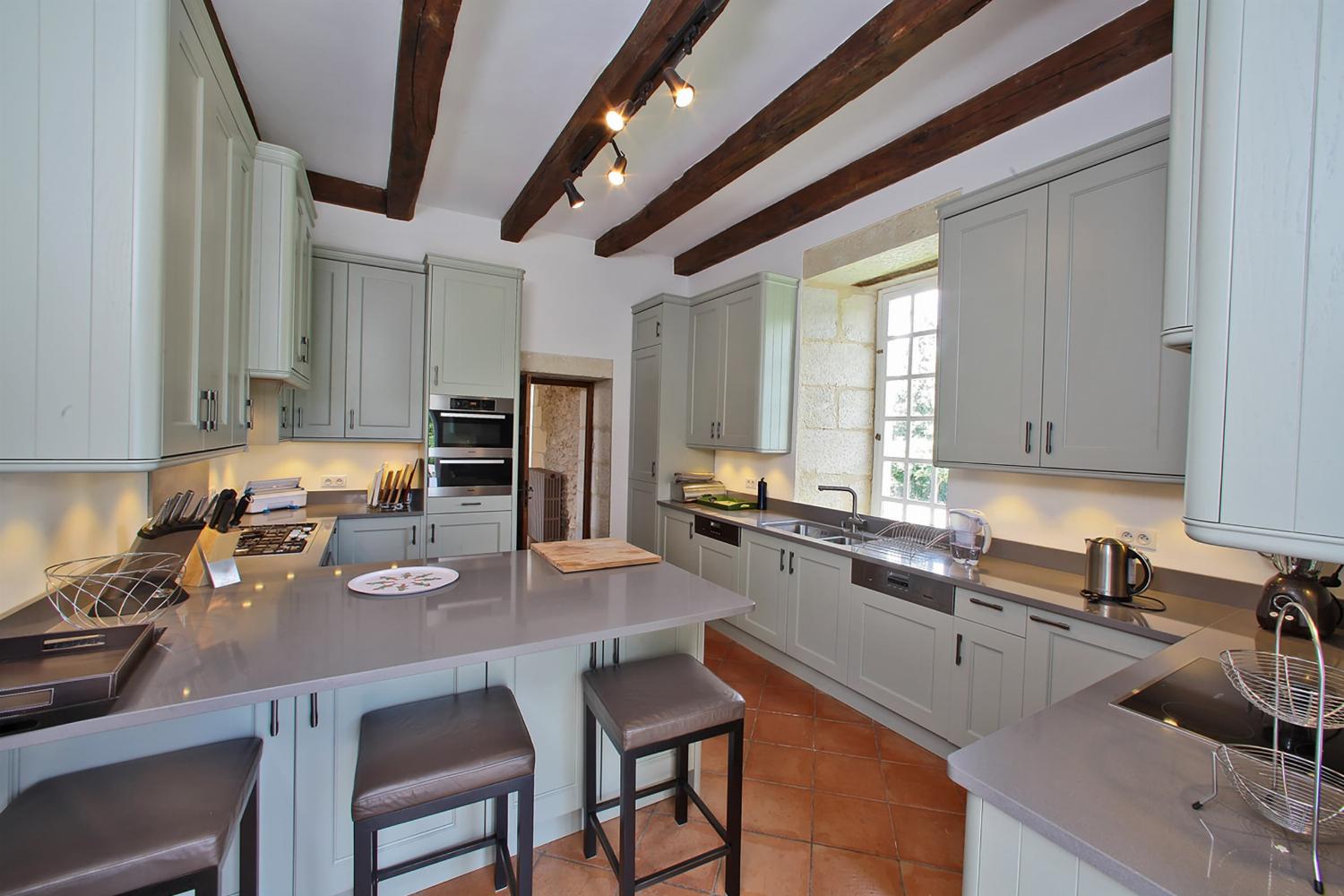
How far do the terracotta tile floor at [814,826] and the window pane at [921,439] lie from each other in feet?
5.18

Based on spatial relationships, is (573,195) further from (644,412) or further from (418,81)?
(644,412)

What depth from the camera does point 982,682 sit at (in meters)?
2.19

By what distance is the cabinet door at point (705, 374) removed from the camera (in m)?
4.12

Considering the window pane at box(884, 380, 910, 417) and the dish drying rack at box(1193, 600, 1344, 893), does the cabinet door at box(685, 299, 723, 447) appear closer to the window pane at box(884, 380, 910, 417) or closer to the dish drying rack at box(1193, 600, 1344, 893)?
the window pane at box(884, 380, 910, 417)

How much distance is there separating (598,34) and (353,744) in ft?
8.80

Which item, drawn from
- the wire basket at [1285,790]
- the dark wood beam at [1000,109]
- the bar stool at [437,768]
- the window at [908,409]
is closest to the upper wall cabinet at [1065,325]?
the dark wood beam at [1000,109]

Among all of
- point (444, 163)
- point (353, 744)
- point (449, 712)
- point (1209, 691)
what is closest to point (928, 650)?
point (1209, 691)

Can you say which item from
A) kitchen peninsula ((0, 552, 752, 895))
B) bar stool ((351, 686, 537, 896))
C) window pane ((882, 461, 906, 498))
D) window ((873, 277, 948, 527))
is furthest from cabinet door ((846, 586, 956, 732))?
bar stool ((351, 686, 537, 896))

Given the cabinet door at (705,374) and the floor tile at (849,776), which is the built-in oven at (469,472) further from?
the floor tile at (849,776)

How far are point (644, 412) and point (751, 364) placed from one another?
118 centimetres

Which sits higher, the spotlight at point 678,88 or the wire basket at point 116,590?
the spotlight at point 678,88

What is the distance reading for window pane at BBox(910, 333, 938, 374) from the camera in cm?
329

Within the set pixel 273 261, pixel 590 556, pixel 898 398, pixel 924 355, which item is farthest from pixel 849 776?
pixel 273 261

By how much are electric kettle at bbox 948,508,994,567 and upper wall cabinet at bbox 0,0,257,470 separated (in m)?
2.85
